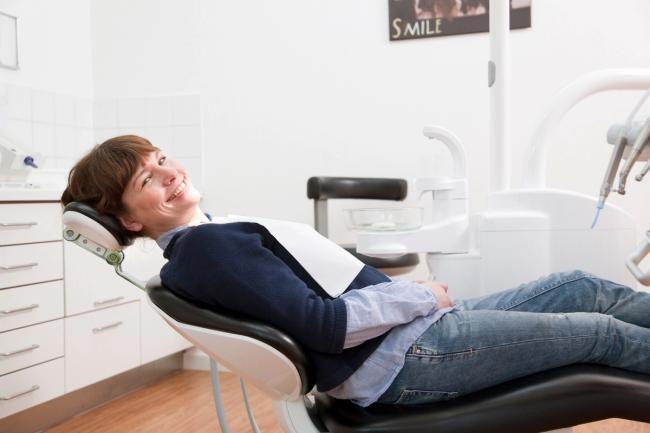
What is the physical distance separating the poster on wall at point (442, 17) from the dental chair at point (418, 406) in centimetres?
197

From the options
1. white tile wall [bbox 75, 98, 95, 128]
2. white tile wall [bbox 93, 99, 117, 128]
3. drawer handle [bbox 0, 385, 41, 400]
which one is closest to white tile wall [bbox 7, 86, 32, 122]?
white tile wall [bbox 75, 98, 95, 128]

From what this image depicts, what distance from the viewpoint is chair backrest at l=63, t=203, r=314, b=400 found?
0.95m

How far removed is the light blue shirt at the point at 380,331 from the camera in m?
1.00

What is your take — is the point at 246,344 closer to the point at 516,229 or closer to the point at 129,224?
the point at 129,224

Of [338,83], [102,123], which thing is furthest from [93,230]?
[102,123]

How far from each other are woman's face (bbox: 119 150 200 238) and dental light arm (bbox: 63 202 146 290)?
0.04 meters

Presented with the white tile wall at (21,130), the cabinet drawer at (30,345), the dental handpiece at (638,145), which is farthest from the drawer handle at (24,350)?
the dental handpiece at (638,145)

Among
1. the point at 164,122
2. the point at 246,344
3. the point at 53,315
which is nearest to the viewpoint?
the point at 246,344

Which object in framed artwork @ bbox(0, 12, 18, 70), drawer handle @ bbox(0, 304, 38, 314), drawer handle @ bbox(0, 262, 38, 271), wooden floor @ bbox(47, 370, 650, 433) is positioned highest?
framed artwork @ bbox(0, 12, 18, 70)

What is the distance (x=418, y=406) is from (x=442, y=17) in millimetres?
2102

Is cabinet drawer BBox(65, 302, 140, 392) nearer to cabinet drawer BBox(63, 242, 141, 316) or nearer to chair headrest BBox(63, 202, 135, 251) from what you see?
cabinet drawer BBox(63, 242, 141, 316)

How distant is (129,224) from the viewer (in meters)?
1.22

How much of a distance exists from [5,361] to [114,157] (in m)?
1.16

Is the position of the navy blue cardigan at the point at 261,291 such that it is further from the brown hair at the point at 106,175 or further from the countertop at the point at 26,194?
the countertop at the point at 26,194
